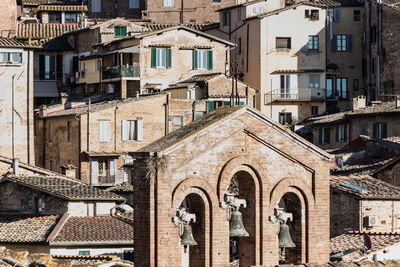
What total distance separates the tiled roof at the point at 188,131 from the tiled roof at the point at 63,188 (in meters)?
22.9

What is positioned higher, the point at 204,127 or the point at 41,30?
the point at 41,30

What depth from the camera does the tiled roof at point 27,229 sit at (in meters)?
55.2

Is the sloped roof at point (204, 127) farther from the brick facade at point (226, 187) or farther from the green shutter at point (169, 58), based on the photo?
the green shutter at point (169, 58)

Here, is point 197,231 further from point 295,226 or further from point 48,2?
point 48,2

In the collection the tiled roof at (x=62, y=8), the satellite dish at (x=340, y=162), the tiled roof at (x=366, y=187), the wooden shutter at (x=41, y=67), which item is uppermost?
the tiled roof at (x=62, y=8)

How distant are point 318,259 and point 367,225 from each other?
20200 millimetres

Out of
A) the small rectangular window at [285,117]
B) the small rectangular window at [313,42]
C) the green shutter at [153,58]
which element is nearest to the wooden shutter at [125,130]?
the green shutter at [153,58]

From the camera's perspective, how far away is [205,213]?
35000 mm

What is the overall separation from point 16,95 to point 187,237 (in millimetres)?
50680

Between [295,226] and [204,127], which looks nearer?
[204,127]

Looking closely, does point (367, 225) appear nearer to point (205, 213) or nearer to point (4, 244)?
point (4, 244)

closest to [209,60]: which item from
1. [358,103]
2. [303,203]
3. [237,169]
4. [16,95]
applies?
[358,103]

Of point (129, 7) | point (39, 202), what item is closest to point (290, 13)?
point (129, 7)

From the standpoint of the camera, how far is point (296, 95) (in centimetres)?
9581
